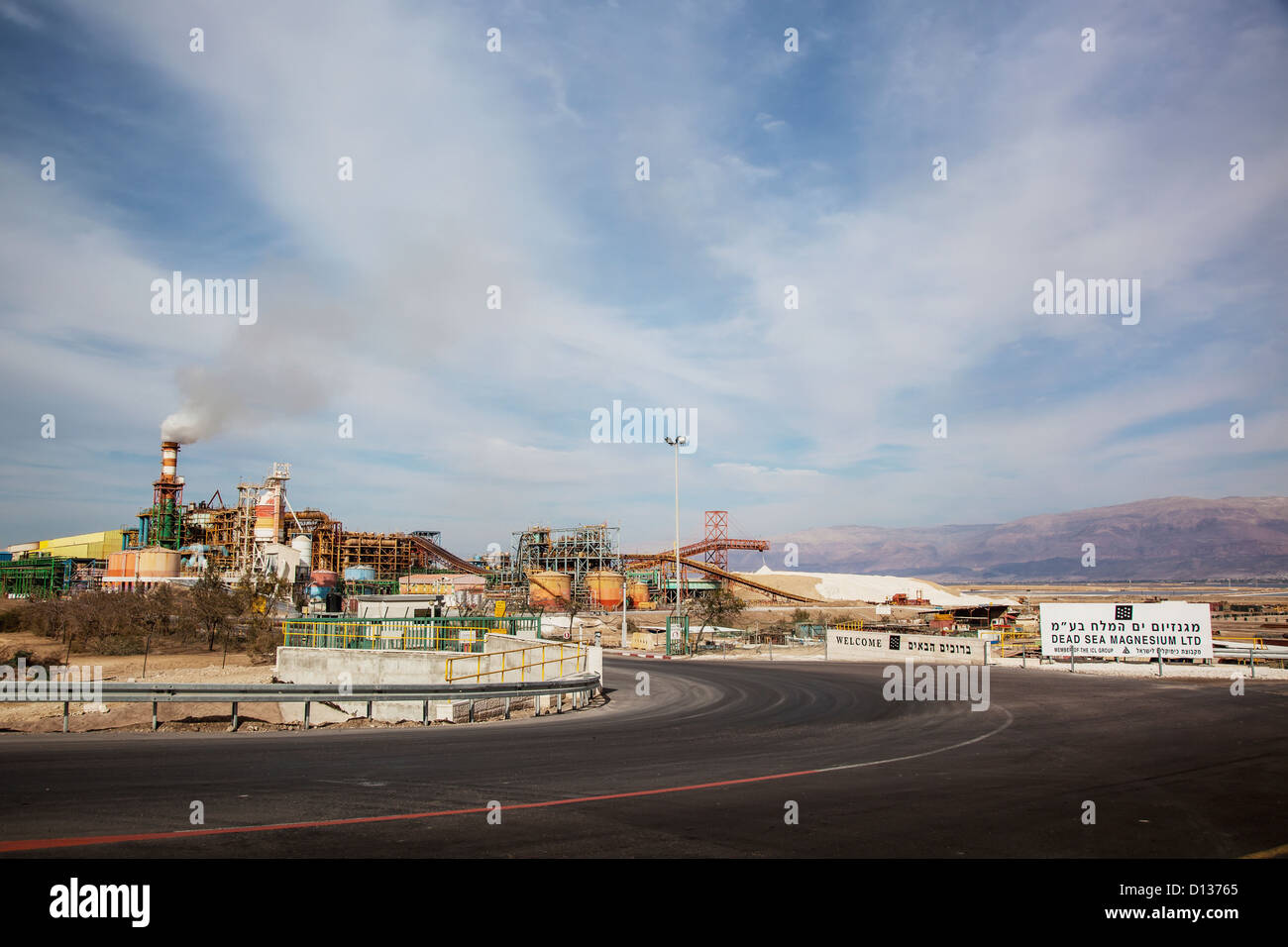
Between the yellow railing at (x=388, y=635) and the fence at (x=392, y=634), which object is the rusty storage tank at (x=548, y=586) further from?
the yellow railing at (x=388, y=635)

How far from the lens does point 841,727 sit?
16250 mm

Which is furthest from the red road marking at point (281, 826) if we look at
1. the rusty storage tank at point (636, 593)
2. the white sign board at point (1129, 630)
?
the rusty storage tank at point (636, 593)

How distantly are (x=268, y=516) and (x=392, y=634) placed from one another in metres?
60.2

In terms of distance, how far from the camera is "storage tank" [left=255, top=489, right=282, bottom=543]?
81438 millimetres

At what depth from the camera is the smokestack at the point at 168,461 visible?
84.5 meters

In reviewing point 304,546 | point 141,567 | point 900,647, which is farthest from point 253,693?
point 141,567

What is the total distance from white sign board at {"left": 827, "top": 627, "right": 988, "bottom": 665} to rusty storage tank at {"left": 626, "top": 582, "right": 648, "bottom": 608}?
5412 cm

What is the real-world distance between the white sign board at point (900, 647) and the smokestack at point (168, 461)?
78.1m

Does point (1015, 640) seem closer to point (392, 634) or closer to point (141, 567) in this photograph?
point (392, 634)

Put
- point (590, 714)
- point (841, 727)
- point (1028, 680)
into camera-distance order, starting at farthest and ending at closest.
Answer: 1. point (1028, 680)
2. point (590, 714)
3. point (841, 727)
